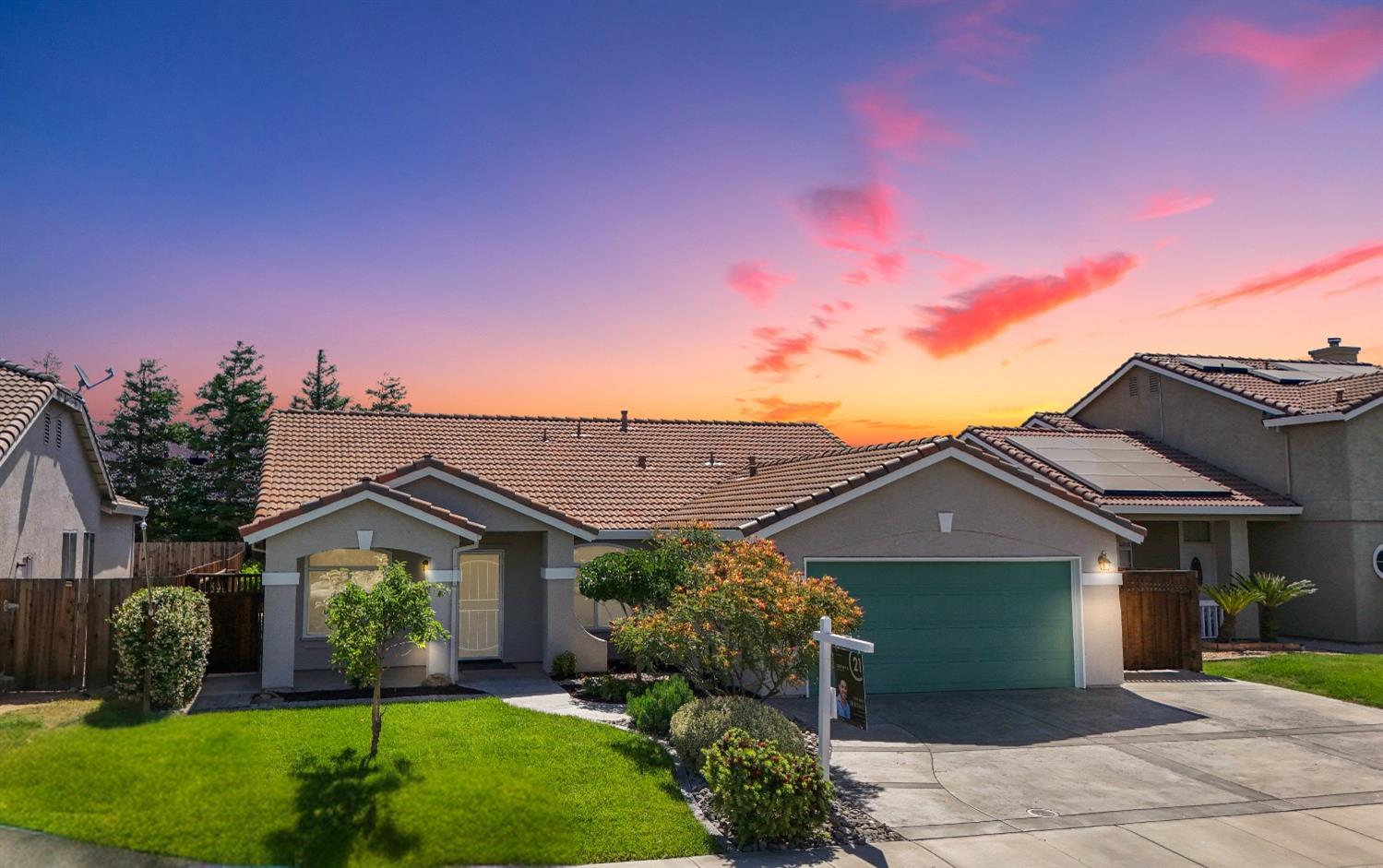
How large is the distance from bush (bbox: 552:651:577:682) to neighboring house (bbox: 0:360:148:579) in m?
9.60

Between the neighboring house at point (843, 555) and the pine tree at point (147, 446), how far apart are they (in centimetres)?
2791

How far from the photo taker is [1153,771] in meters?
12.3

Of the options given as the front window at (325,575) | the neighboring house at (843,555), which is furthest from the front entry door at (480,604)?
the front window at (325,575)

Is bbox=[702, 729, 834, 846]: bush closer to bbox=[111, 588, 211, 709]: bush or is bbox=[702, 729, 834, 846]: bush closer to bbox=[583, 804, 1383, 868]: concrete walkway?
bbox=[583, 804, 1383, 868]: concrete walkway

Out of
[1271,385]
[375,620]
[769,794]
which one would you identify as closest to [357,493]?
[375,620]

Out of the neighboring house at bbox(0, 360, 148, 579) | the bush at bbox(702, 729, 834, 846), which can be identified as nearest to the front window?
the neighboring house at bbox(0, 360, 148, 579)

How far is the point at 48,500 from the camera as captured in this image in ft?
63.2

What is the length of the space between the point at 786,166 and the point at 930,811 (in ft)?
37.1

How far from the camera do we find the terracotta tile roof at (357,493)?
15875mm

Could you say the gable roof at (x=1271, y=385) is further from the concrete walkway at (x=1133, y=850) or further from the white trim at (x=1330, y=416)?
the concrete walkway at (x=1133, y=850)

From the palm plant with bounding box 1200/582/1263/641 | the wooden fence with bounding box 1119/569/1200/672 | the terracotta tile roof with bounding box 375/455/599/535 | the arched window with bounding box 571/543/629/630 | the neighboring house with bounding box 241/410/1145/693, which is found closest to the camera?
the neighboring house with bounding box 241/410/1145/693

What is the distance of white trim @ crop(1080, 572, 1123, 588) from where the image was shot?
17.6m

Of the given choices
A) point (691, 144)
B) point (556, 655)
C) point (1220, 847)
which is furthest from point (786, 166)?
point (1220, 847)

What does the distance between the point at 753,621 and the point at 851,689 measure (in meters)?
1.83
